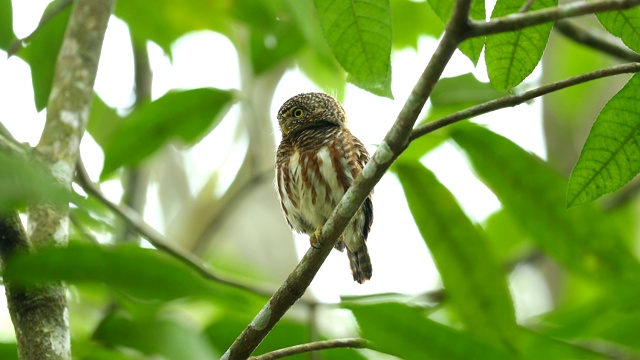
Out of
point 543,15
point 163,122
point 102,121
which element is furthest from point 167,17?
point 543,15

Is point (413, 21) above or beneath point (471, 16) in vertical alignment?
above

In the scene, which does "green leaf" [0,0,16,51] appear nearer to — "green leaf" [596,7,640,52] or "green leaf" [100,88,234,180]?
"green leaf" [100,88,234,180]

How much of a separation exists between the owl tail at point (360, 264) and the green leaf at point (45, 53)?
1.51 meters

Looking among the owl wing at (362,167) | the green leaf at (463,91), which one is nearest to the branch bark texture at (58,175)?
the owl wing at (362,167)

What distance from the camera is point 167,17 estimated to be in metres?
4.85

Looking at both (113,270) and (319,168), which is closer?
(113,270)

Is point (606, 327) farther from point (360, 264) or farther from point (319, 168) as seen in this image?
point (319, 168)

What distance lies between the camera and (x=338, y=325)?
6.55m

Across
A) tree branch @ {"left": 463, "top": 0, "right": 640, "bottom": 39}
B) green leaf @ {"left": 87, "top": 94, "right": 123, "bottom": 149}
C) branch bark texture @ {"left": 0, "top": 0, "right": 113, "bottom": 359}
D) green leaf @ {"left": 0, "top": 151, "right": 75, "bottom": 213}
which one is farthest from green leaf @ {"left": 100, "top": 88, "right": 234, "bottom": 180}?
green leaf @ {"left": 0, "top": 151, "right": 75, "bottom": 213}

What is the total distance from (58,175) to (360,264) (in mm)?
1800

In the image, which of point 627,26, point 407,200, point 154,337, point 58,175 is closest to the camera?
point 627,26

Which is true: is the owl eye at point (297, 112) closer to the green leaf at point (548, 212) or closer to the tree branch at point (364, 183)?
the green leaf at point (548, 212)

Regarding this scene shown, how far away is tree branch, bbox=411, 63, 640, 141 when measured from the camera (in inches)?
76.9

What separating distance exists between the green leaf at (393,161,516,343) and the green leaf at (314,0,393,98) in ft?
3.77
